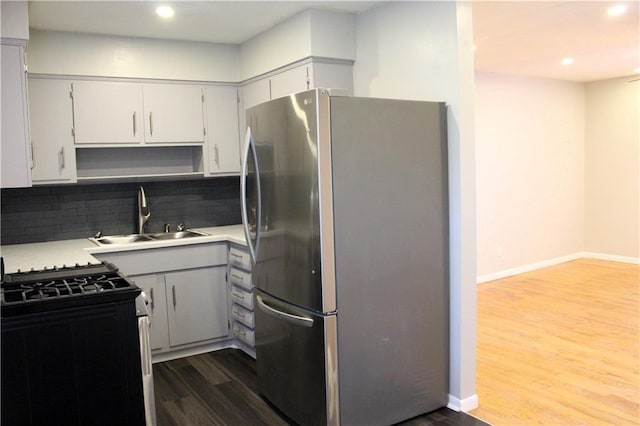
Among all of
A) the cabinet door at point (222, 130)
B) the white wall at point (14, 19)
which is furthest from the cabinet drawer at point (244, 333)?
the white wall at point (14, 19)

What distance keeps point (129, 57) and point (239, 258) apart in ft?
5.43

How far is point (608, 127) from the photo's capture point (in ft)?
22.5

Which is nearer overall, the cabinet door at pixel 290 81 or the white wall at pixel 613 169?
the cabinet door at pixel 290 81

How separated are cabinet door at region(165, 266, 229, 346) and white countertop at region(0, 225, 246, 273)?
230mm

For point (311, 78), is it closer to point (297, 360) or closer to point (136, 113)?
point (136, 113)

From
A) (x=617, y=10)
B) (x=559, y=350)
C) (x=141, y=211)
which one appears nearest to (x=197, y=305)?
(x=141, y=211)

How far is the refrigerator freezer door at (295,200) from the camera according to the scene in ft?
8.06

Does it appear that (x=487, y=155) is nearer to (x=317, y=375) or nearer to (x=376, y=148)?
(x=376, y=148)

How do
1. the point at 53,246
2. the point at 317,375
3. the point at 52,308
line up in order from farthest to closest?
the point at 53,246, the point at 317,375, the point at 52,308

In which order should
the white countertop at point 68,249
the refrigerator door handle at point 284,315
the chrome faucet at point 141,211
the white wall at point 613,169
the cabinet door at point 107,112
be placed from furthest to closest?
the white wall at point 613,169 < the chrome faucet at point 141,211 < the cabinet door at point 107,112 < the white countertop at point 68,249 < the refrigerator door handle at point 284,315

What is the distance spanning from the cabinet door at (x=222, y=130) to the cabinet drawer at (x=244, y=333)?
4.02ft

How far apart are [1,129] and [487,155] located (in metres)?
4.69

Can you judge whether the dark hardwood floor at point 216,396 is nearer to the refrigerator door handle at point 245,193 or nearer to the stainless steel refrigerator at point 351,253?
the stainless steel refrigerator at point 351,253

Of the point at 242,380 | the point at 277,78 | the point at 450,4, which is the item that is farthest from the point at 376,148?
the point at 242,380
